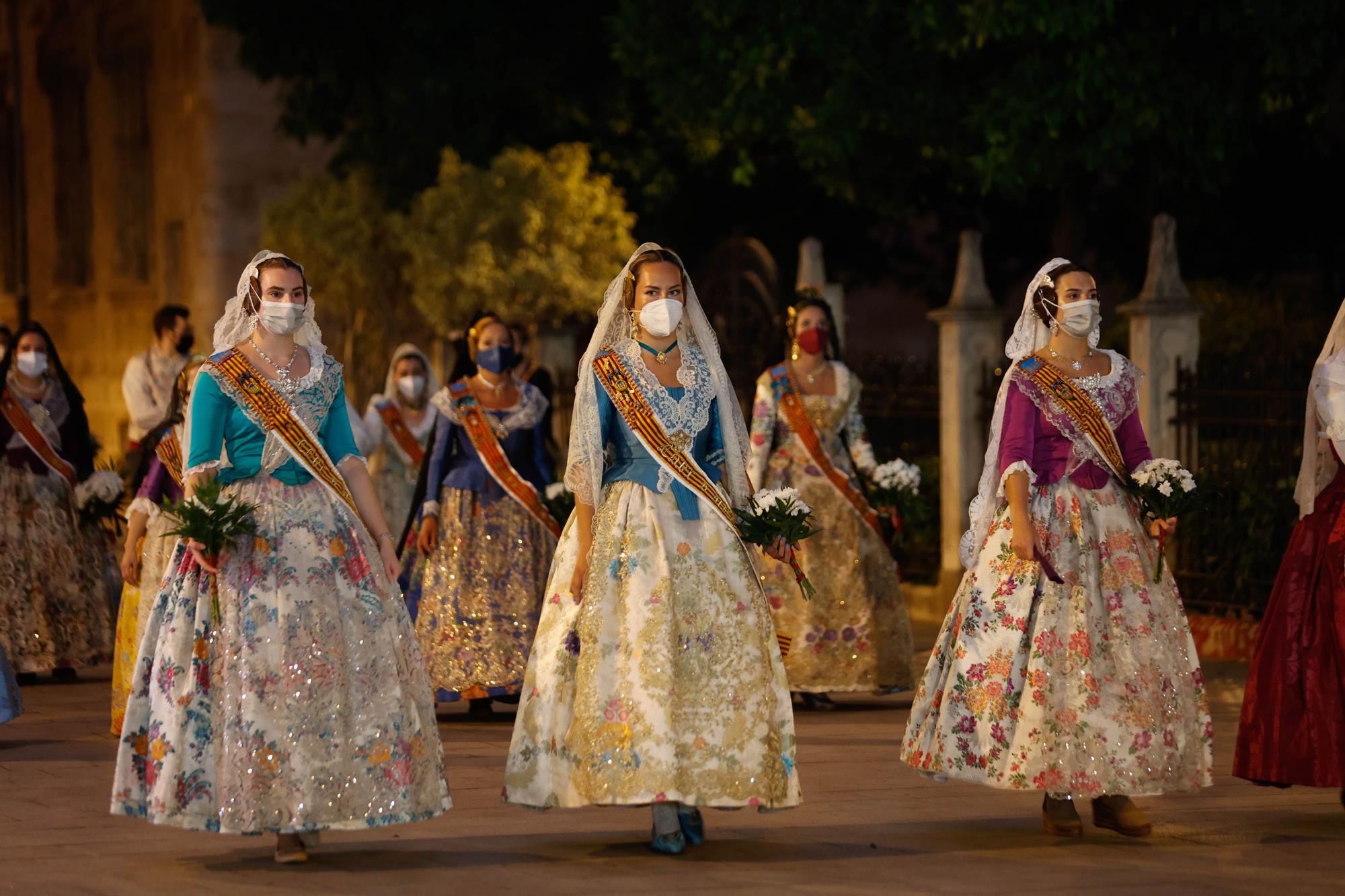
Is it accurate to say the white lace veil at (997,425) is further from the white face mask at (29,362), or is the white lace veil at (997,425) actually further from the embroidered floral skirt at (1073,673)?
the white face mask at (29,362)

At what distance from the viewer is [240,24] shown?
2231 cm

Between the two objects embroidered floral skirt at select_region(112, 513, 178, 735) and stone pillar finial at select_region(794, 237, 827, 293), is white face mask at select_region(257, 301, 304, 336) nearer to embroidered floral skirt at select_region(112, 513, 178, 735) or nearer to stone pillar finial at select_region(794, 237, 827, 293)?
embroidered floral skirt at select_region(112, 513, 178, 735)

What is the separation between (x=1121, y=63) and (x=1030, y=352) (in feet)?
25.7

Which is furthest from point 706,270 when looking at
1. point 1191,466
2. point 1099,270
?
point 1099,270

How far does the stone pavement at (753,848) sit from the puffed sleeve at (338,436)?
1285 mm

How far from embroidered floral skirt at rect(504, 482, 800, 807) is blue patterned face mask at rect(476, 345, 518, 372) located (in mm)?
3767

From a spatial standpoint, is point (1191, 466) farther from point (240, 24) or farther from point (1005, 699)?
point (240, 24)

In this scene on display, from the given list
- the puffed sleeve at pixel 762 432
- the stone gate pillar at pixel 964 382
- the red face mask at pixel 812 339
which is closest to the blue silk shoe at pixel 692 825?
the puffed sleeve at pixel 762 432

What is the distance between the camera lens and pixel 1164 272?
45.6ft

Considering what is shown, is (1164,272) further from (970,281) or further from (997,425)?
(997,425)

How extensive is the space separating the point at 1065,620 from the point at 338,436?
2.47 metres

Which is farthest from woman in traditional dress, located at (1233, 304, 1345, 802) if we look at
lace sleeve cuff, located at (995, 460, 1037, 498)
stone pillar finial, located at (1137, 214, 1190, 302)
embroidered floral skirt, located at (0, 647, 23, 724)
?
stone pillar finial, located at (1137, 214, 1190, 302)

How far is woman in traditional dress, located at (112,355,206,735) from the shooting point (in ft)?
29.3

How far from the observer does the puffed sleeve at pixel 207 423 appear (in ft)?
24.4
